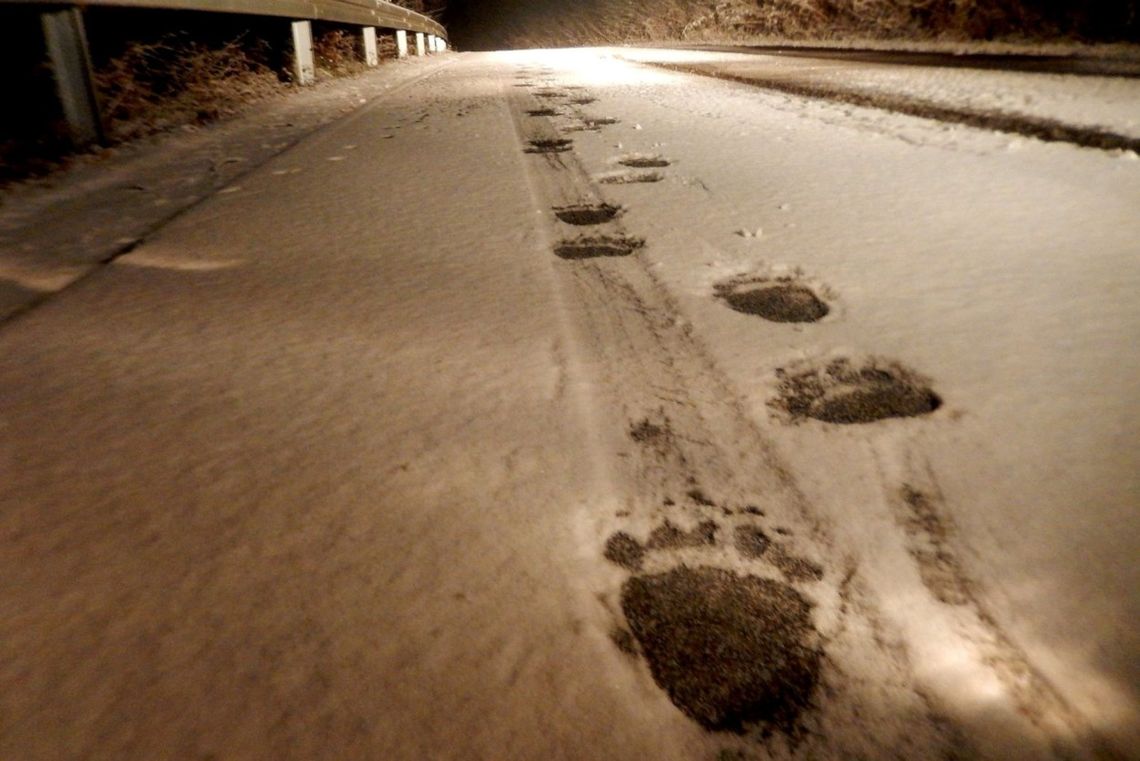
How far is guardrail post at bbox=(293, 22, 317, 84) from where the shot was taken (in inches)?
182

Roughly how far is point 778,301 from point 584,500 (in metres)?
0.57

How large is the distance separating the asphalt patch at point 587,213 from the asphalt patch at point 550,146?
0.71 metres

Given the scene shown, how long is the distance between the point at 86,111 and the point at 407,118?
127cm

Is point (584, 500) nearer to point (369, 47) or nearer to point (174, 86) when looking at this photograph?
point (174, 86)

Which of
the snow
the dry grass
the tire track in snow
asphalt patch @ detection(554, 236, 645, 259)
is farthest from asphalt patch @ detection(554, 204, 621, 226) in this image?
the dry grass

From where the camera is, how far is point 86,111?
2.25 m

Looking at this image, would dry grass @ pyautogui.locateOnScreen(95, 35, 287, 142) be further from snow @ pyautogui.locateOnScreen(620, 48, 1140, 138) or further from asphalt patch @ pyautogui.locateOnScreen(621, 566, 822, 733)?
snow @ pyautogui.locateOnScreen(620, 48, 1140, 138)

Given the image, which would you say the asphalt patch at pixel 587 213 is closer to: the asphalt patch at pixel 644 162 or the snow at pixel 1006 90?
the asphalt patch at pixel 644 162

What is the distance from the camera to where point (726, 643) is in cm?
51

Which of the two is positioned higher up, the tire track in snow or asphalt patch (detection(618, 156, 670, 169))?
asphalt patch (detection(618, 156, 670, 169))

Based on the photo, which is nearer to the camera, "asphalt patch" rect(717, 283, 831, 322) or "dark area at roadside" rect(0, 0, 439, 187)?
"asphalt patch" rect(717, 283, 831, 322)

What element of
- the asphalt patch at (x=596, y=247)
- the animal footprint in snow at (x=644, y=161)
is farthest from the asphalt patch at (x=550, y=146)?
the asphalt patch at (x=596, y=247)

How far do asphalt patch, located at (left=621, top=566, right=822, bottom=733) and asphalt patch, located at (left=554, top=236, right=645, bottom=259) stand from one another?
822mm

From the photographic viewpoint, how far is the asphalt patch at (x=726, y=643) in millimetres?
470
